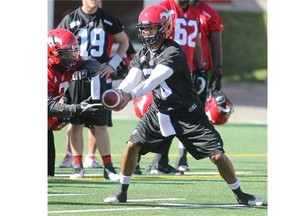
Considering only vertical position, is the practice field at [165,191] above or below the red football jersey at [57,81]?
below

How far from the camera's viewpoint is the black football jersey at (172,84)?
7.75m

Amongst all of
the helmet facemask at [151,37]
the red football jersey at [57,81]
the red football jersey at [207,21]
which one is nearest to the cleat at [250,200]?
the helmet facemask at [151,37]

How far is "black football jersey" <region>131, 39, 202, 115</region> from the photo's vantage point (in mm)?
7754

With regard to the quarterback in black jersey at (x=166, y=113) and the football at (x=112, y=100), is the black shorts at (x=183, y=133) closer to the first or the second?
the quarterback in black jersey at (x=166, y=113)

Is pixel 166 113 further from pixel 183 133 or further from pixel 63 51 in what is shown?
pixel 63 51

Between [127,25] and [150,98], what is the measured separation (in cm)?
1409

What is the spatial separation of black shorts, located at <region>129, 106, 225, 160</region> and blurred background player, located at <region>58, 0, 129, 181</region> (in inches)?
77.6

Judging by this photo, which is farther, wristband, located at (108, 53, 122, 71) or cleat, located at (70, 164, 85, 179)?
wristband, located at (108, 53, 122, 71)

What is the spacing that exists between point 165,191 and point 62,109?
5.12 ft

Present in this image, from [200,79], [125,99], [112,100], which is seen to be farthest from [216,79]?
[112,100]

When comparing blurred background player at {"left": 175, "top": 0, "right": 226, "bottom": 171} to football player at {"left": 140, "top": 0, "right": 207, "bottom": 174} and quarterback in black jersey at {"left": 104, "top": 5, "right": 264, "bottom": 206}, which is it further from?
quarterback in black jersey at {"left": 104, "top": 5, "right": 264, "bottom": 206}

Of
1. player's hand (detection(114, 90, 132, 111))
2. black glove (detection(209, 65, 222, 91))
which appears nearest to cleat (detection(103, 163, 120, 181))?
black glove (detection(209, 65, 222, 91))

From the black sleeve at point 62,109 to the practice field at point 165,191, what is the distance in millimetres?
730

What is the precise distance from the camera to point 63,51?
827 cm
